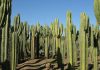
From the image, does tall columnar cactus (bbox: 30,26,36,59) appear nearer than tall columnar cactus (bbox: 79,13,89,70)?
No

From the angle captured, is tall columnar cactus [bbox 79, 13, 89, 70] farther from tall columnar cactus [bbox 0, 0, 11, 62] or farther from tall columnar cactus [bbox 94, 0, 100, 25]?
tall columnar cactus [bbox 0, 0, 11, 62]

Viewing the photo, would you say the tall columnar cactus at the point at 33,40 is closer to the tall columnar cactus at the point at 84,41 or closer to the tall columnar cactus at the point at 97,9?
the tall columnar cactus at the point at 84,41

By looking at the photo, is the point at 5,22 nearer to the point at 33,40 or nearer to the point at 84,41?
the point at 84,41

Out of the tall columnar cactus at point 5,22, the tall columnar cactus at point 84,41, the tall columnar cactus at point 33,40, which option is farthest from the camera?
the tall columnar cactus at point 33,40

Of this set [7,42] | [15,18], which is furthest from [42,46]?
[7,42]

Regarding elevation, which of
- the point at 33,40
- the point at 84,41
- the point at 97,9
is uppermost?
the point at 97,9

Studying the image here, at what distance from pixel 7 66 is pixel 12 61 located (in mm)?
345

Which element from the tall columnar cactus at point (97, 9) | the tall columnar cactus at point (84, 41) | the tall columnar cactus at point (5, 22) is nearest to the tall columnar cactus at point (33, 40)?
the tall columnar cactus at point (5, 22)

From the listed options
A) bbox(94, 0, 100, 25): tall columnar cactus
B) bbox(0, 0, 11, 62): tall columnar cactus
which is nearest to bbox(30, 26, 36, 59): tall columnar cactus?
bbox(0, 0, 11, 62): tall columnar cactus

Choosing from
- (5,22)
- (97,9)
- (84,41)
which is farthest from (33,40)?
(97,9)

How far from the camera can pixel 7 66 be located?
12969 millimetres

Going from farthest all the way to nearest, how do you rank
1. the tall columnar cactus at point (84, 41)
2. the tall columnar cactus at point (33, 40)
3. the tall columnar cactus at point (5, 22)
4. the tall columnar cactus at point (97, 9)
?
the tall columnar cactus at point (33, 40) → the tall columnar cactus at point (84, 41) → the tall columnar cactus at point (5, 22) → the tall columnar cactus at point (97, 9)

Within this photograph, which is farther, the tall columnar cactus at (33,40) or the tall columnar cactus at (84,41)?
the tall columnar cactus at (33,40)

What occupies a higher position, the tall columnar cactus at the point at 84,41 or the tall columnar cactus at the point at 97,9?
the tall columnar cactus at the point at 97,9
